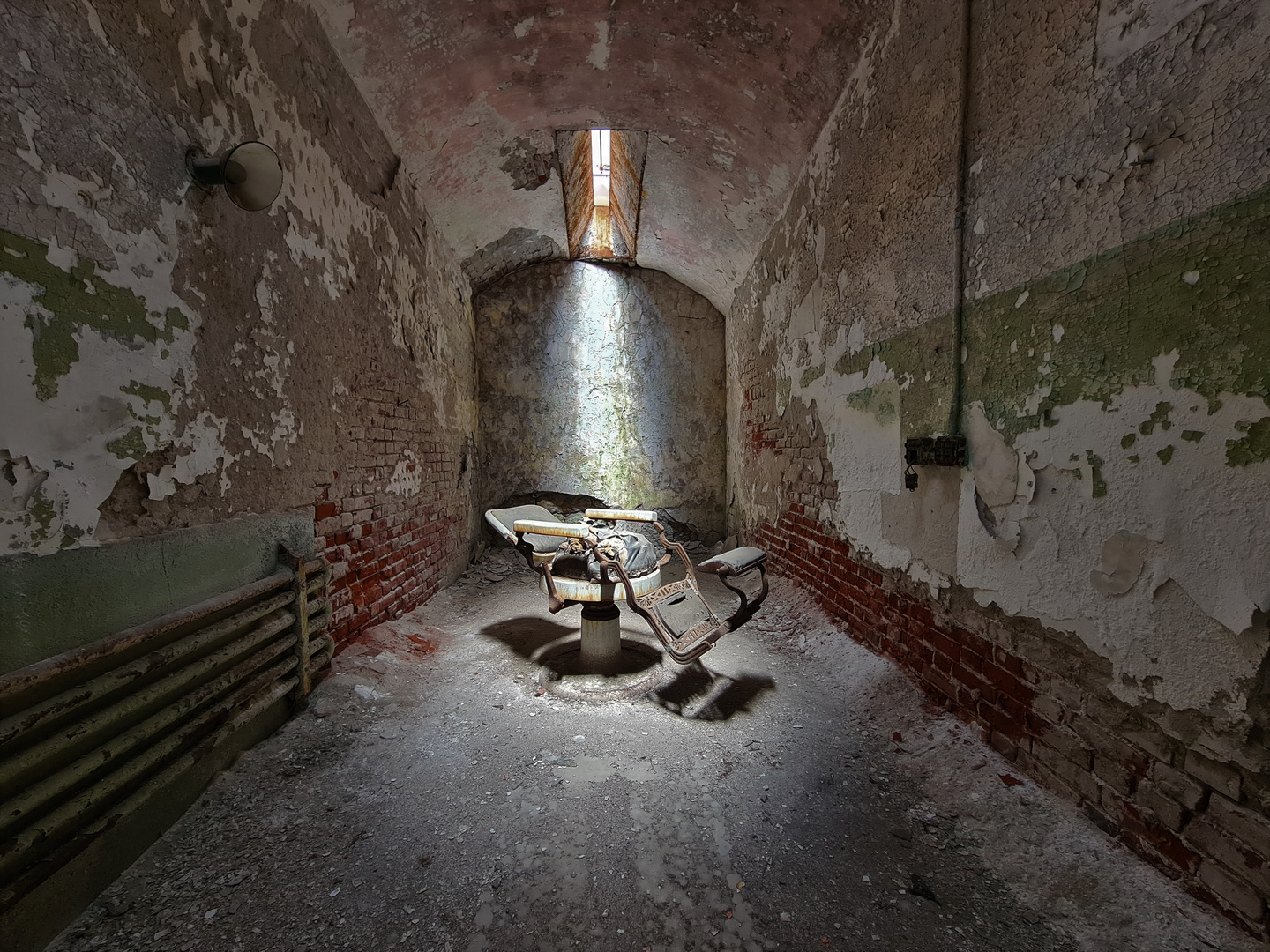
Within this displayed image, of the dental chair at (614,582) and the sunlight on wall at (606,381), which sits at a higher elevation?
the sunlight on wall at (606,381)

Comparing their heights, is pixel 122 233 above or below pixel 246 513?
above

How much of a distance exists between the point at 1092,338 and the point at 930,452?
654mm

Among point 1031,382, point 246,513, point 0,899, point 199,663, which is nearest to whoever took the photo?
point 0,899

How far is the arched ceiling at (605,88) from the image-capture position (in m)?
2.50

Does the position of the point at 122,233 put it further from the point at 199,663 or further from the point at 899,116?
the point at 899,116

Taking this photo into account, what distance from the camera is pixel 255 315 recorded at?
1920mm

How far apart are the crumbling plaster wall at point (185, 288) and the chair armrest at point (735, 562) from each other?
191cm

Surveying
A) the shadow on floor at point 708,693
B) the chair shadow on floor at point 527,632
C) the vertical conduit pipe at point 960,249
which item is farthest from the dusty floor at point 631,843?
the vertical conduit pipe at point 960,249

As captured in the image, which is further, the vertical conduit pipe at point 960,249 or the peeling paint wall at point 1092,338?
the vertical conduit pipe at point 960,249

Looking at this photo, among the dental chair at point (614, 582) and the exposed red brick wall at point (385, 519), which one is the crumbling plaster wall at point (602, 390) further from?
the dental chair at point (614, 582)

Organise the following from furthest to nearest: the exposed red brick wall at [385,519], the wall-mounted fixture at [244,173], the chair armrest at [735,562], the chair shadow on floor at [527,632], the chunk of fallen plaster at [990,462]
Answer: the chair shadow on floor at [527,632]
the exposed red brick wall at [385,519]
the chair armrest at [735,562]
the chunk of fallen plaster at [990,462]
the wall-mounted fixture at [244,173]

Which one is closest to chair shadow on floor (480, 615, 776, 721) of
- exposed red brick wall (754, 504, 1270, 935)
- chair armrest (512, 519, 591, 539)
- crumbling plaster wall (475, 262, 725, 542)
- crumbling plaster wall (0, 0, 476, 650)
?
exposed red brick wall (754, 504, 1270, 935)

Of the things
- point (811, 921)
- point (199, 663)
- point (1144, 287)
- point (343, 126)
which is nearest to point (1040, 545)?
point (1144, 287)

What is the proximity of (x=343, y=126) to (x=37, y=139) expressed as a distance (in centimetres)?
177
